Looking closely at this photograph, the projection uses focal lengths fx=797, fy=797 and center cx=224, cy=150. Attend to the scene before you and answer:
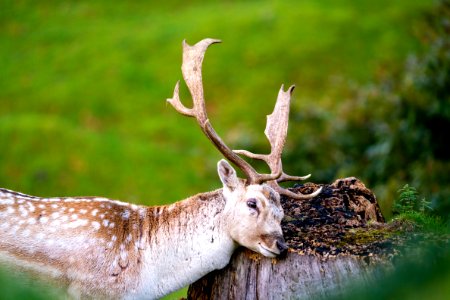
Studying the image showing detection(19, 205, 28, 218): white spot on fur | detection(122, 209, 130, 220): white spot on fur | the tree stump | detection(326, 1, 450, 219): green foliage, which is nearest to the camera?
the tree stump

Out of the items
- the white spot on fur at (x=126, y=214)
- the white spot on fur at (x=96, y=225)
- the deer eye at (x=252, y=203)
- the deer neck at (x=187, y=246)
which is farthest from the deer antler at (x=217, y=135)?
the white spot on fur at (x=96, y=225)

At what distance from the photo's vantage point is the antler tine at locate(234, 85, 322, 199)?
8016 mm

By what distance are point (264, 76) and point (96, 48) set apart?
20.0 feet

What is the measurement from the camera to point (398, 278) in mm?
3566

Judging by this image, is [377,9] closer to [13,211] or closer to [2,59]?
[2,59]

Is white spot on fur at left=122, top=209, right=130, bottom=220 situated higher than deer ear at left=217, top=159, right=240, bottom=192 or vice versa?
deer ear at left=217, top=159, right=240, bottom=192

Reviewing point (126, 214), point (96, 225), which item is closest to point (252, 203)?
point (126, 214)

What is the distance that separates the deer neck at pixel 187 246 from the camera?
7.68 meters

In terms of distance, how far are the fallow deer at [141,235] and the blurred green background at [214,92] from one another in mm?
9316

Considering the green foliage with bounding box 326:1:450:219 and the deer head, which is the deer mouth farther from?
the green foliage with bounding box 326:1:450:219

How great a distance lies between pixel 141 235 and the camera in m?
8.02

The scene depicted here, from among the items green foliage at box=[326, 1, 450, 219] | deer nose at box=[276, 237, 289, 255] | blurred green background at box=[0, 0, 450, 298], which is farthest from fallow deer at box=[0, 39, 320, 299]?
green foliage at box=[326, 1, 450, 219]

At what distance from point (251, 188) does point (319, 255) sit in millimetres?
1078

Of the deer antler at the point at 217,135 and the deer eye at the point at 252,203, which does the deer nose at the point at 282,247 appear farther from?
the deer antler at the point at 217,135
